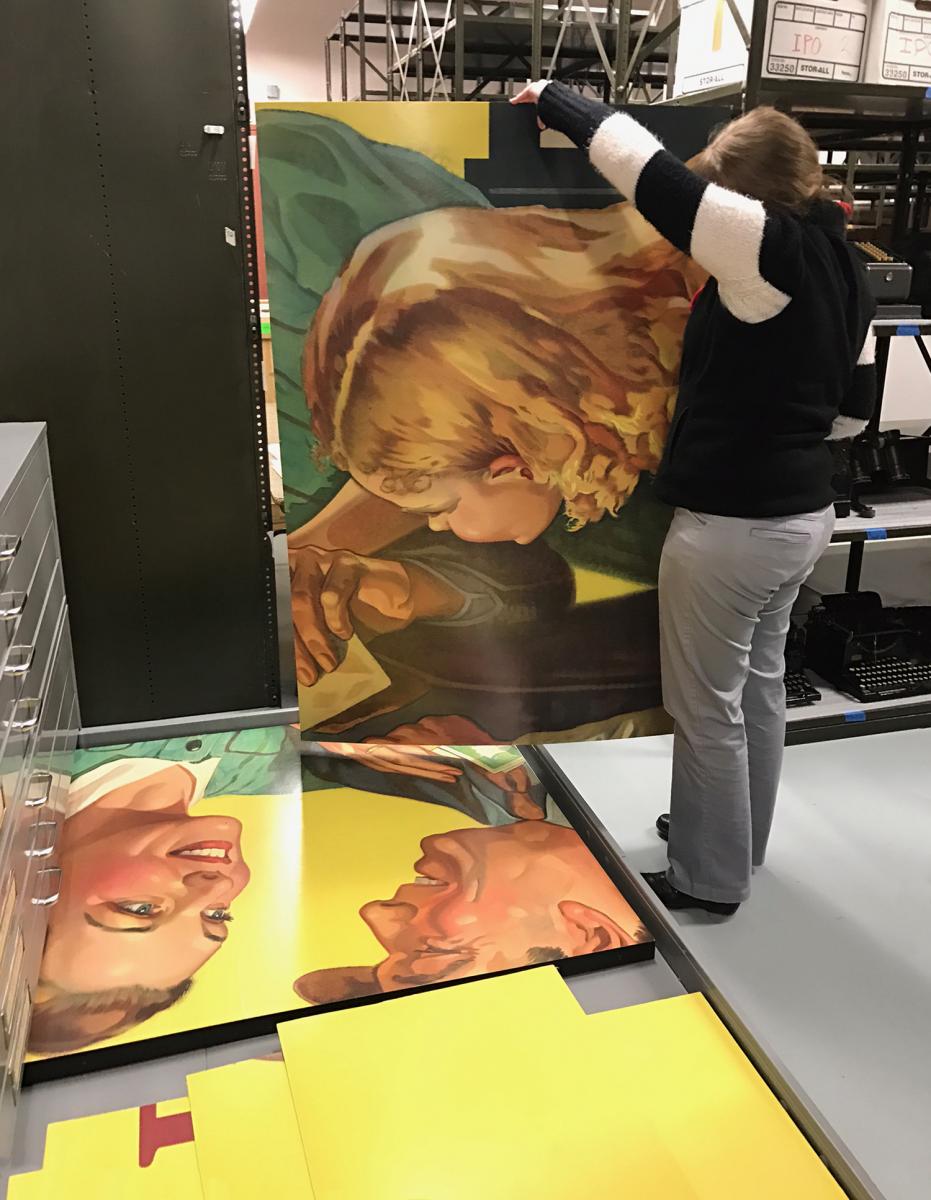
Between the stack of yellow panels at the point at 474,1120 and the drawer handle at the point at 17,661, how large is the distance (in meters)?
0.77

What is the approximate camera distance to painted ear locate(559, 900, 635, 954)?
200 centimetres

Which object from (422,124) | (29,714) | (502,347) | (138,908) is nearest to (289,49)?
(422,124)

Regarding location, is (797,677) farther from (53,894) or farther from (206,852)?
(53,894)

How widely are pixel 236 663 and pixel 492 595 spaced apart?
91cm

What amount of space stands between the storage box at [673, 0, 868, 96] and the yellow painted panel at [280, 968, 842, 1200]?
7.59 ft

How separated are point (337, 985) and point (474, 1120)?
1.34ft

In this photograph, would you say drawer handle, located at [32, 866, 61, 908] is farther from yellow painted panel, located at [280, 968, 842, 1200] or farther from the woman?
the woman

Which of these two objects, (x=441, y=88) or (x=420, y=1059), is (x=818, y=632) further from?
(x=441, y=88)

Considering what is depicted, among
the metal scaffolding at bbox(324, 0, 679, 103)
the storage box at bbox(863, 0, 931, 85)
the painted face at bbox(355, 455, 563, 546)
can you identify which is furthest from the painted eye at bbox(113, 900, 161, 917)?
the metal scaffolding at bbox(324, 0, 679, 103)

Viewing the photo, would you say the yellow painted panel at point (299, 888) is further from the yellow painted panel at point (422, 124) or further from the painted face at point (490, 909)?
the yellow painted panel at point (422, 124)

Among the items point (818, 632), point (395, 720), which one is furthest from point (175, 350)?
point (818, 632)

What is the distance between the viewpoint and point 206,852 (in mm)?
2246

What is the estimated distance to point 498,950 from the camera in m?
1.97

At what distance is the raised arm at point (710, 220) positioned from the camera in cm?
166
